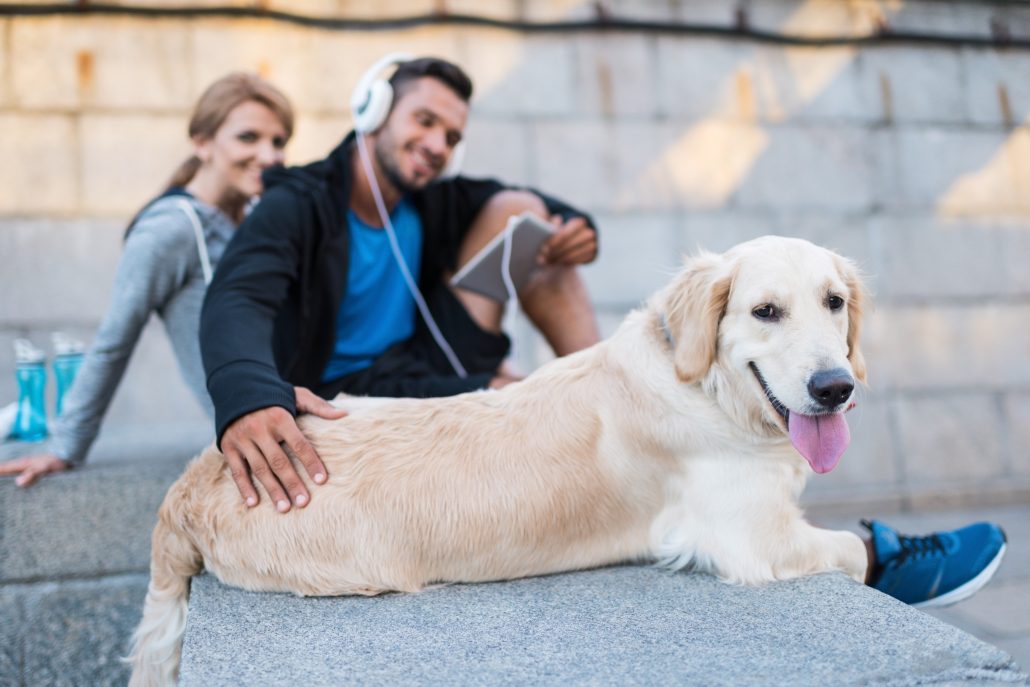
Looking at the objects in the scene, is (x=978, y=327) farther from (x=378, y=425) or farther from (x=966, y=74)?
(x=378, y=425)

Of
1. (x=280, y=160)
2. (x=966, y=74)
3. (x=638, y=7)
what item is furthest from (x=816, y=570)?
(x=966, y=74)

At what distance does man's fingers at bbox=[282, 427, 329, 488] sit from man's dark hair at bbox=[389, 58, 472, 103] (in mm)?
1525

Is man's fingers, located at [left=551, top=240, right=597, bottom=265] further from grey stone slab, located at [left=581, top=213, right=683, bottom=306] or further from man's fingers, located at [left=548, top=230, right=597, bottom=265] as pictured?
grey stone slab, located at [left=581, top=213, right=683, bottom=306]

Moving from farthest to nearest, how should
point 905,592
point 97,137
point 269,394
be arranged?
point 97,137
point 905,592
point 269,394

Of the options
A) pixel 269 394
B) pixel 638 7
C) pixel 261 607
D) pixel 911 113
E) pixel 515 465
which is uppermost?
pixel 638 7

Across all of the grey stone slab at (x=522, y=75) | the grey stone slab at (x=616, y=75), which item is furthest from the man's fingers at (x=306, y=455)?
the grey stone slab at (x=616, y=75)

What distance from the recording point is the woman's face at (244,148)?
301cm

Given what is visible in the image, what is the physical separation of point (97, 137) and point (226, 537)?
3.23 m

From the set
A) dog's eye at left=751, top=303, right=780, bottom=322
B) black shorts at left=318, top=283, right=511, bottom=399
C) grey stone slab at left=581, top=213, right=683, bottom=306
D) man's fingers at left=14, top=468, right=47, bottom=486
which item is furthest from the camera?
grey stone slab at left=581, top=213, right=683, bottom=306

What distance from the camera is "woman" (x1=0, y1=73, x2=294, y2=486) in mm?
2506

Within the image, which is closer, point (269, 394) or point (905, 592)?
point (269, 394)

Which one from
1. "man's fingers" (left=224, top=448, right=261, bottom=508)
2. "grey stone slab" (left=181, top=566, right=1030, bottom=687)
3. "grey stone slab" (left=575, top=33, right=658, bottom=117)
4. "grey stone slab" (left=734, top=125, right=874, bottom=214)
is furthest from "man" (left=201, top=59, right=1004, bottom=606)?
"grey stone slab" (left=734, top=125, right=874, bottom=214)

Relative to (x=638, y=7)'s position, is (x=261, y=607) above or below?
below

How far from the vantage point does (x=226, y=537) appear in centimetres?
181
